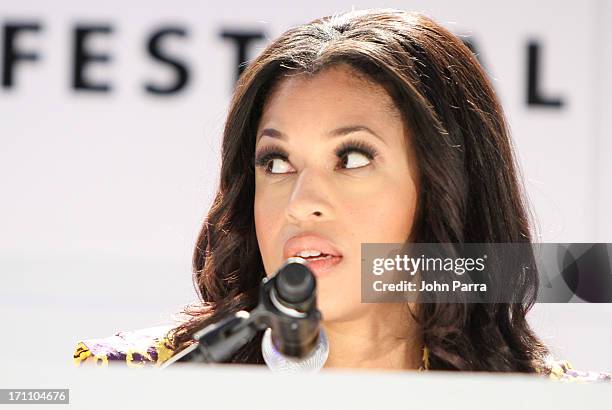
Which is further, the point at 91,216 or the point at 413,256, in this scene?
the point at 91,216

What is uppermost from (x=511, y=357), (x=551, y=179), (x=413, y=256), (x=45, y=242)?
(x=551, y=179)

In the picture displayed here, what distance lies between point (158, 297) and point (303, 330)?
6.93ft

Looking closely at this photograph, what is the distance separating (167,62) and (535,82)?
1.16 metres

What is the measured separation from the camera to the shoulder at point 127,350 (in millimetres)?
1885

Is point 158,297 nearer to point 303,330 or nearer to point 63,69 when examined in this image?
point 63,69

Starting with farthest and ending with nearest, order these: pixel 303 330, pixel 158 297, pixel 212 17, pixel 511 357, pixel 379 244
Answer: pixel 212 17, pixel 158 297, pixel 511 357, pixel 379 244, pixel 303 330

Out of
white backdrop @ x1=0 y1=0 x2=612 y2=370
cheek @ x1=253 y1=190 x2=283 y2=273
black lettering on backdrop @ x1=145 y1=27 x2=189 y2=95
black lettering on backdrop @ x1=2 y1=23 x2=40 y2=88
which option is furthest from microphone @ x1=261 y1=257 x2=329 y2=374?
black lettering on backdrop @ x1=2 y1=23 x2=40 y2=88

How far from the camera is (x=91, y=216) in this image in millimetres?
3117

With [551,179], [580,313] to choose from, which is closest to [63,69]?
[551,179]

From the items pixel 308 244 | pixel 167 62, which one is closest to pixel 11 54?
pixel 167 62

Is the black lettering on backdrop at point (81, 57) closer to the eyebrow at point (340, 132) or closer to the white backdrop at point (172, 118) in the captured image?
the white backdrop at point (172, 118)

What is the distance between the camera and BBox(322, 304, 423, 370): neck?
175 centimetres

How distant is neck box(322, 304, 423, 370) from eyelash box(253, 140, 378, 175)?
27 cm

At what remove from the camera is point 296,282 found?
924 millimetres
